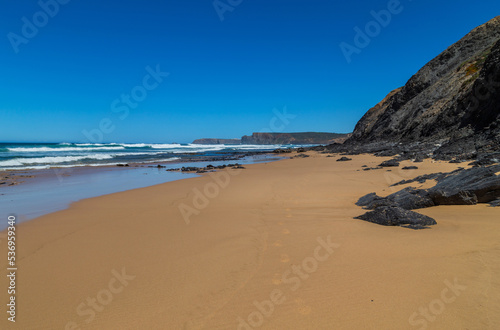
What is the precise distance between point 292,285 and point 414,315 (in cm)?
128

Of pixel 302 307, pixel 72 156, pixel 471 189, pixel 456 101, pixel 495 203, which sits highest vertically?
pixel 456 101

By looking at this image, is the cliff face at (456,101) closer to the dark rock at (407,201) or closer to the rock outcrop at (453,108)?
the rock outcrop at (453,108)

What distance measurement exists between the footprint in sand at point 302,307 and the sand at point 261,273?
0.04 ft

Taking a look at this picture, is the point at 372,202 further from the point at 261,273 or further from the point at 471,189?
the point at 261,273

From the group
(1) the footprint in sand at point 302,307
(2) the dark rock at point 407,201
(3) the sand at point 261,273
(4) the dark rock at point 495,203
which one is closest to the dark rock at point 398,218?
(3) the sand at point 261,273

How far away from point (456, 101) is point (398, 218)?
23.7 m

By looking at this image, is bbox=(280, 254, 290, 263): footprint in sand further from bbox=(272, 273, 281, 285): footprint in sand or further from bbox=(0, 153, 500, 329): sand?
bbox=(272, 273, 281, 285): footprint in sand

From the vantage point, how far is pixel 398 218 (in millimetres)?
5109

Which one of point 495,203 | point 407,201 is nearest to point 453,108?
point 495,203

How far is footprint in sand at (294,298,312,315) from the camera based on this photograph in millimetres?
2729

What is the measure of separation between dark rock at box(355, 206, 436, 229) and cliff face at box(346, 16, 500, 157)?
427 inches

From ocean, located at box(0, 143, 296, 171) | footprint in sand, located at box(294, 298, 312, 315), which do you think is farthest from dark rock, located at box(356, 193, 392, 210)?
ocean, located at box(0, 143, 296, 171)

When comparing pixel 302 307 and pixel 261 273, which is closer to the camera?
pixel 302 307

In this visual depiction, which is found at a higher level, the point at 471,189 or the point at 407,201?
the point at 471,189
